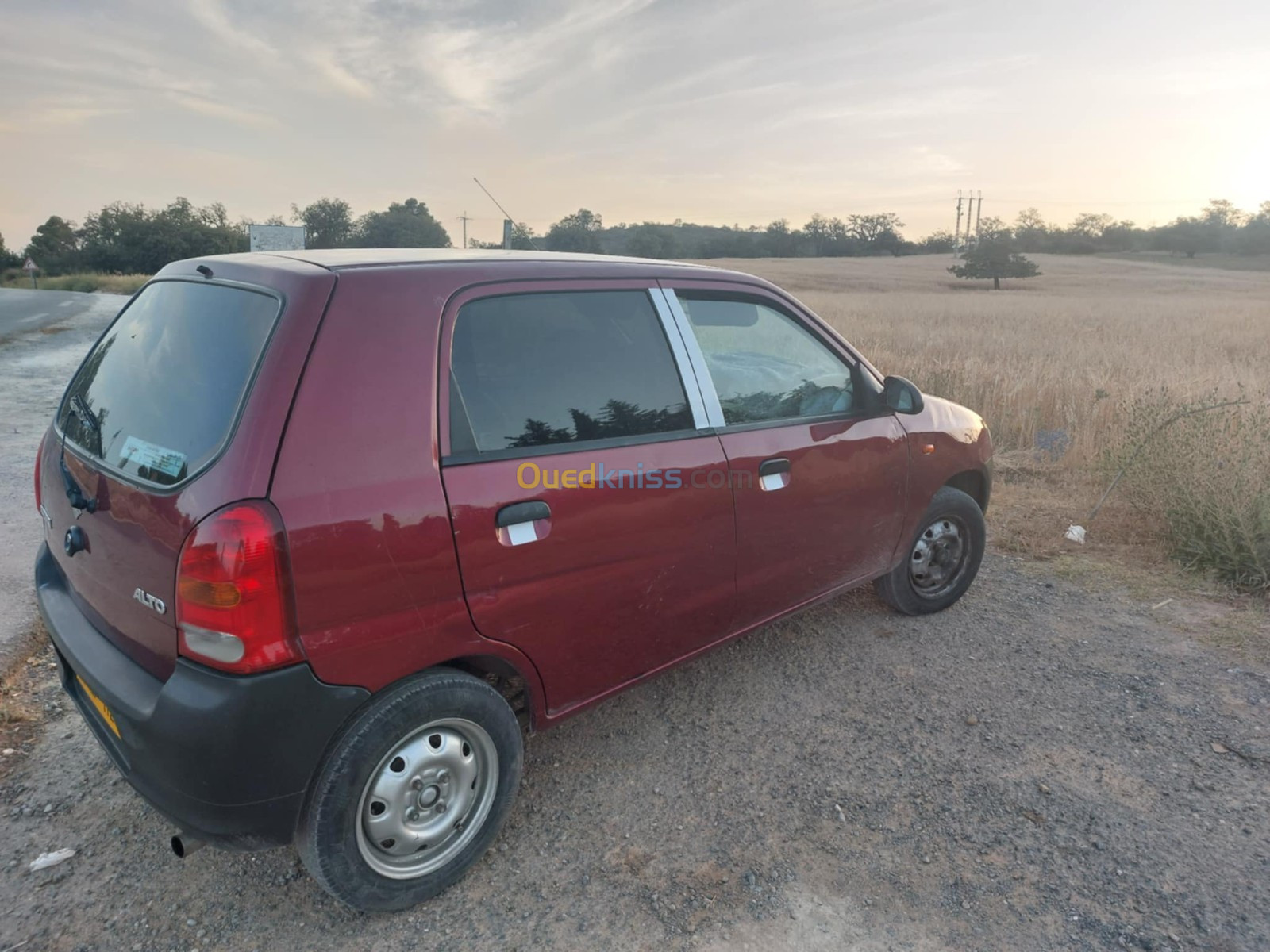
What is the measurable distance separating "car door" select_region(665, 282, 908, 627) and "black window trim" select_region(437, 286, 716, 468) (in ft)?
0.26

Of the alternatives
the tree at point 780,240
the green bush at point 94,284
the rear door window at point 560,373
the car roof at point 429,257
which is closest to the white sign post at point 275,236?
the car roof at point 429,257

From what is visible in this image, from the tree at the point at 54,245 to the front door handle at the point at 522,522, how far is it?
72.4m

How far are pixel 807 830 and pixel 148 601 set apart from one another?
209 cm

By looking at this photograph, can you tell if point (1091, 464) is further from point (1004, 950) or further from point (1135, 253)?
point (1135, 253)

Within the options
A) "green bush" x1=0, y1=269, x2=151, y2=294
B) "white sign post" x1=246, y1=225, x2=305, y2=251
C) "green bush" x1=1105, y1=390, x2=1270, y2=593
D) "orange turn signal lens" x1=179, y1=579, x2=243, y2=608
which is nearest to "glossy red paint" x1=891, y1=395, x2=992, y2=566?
"green bush" x1=1105, y1=390, x2=1270, y2=593

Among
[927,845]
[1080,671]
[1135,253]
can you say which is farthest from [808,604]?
[1135,253]

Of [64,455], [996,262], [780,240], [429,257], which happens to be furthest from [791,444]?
[780,240]

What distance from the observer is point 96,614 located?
2.32 m

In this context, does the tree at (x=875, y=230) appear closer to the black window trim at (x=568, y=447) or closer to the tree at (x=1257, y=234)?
the tree at (x=1257, y=234)

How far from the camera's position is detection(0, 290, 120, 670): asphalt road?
A: 4039mm

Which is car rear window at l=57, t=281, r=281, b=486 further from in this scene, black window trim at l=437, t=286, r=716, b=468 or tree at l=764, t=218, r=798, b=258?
tree at l=764, t=218, r=798, b=258

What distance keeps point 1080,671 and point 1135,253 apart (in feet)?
287

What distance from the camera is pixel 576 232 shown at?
10797 millimetres

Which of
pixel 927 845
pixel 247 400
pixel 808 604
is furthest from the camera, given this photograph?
pixel 808 604
